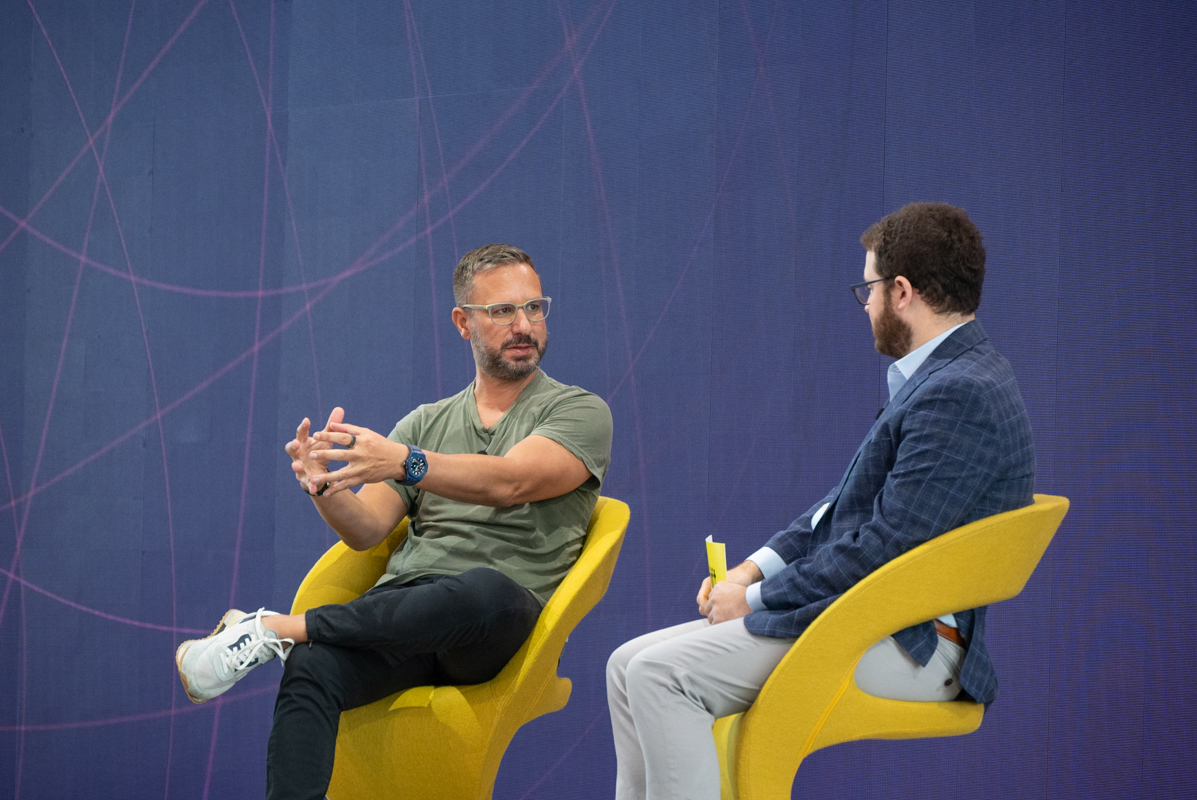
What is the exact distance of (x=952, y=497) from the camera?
184 cm

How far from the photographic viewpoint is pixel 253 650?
1.99 metres

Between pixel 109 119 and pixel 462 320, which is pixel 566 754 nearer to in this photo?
Answer: pixel 462 320

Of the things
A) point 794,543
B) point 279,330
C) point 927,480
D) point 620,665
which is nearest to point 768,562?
point 794,543

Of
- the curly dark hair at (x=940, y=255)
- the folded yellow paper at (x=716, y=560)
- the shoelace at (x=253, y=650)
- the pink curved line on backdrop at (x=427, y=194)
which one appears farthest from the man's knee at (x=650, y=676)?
the pink curved line on backdrop at (x=427, y=194)

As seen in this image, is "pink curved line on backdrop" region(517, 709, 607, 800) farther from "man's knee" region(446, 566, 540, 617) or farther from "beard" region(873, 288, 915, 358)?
"beard" region(873, 288, 915, 358)

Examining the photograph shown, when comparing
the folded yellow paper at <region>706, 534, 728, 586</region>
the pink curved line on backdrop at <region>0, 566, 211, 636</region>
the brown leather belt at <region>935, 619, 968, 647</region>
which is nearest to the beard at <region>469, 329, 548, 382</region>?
the folded yellow paper at <region>706, 534, 728, 586</region>

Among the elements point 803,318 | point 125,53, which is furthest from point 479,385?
point 125,53

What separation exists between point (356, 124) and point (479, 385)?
4.62ft

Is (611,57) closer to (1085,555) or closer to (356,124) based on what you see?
(356,124)

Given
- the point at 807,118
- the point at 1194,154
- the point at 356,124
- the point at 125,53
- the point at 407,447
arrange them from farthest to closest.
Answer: the point at 125,53
the point at 356,124
the point at 807,118
the point at 1194,154
the point at 407,447

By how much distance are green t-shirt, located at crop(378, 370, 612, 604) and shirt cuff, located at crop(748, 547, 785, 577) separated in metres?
0.44

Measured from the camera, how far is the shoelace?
6.47ft

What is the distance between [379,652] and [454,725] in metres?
0.22

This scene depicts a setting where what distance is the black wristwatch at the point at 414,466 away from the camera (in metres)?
2.16
